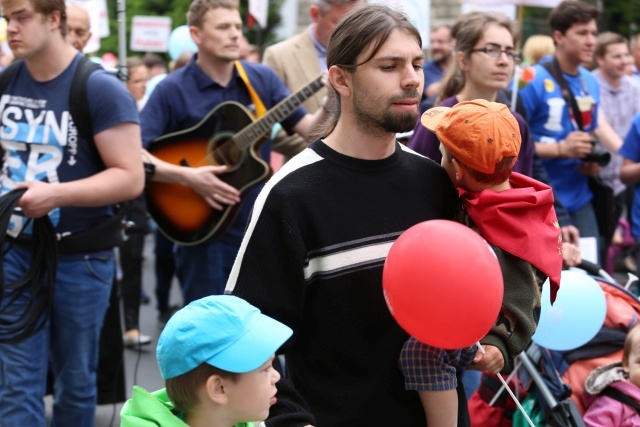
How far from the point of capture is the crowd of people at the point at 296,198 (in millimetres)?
2854

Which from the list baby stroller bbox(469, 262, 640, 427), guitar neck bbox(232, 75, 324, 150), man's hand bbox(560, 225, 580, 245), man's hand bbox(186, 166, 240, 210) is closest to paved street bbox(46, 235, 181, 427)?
man's hand bbox(186, 166, 240, 210)

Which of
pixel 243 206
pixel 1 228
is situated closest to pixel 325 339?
pixel 1 228

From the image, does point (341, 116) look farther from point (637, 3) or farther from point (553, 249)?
point (637, 3)

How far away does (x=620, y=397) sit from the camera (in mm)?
4266

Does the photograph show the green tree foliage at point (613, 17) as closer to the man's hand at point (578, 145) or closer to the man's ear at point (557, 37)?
the man's ear at point (557, 37)

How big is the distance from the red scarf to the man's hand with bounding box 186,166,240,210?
9.65 feet

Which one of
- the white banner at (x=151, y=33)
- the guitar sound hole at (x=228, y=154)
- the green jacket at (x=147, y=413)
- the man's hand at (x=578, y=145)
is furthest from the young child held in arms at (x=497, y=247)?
the white banner at (x=151, y=33)

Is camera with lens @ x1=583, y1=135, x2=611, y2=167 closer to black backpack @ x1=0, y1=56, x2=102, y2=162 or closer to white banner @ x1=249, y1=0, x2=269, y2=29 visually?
black backpack @ x1=0, y1=56, x2=102, y2=162

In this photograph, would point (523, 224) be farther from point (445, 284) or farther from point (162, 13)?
point (162, 13)

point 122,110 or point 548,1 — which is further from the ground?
point 122,110

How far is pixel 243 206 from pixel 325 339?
3026 mm

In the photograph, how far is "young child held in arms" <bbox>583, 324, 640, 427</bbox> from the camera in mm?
4227

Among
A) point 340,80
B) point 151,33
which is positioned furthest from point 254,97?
point 151,33

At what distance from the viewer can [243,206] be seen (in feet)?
19.3
